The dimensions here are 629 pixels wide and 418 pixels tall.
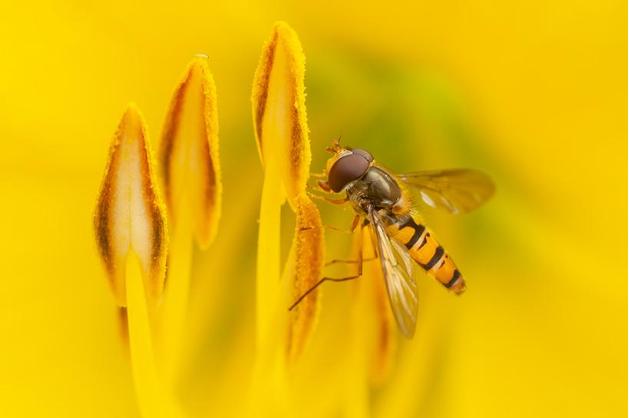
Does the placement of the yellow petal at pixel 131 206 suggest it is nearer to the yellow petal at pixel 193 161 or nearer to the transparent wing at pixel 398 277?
the yellow petal at pixel 193 161

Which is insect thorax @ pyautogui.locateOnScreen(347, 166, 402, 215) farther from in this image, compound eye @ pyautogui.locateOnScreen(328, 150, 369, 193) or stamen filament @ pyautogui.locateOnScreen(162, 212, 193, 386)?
stamen filament @ pyautogui.locateOnScreen(162, 212, 193, 386)

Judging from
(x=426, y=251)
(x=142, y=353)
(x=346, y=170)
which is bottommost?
(x=142, y=353)

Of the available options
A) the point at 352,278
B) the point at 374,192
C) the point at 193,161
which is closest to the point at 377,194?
the point at 374,192

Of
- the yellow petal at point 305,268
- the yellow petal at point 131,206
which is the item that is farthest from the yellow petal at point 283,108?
the yellow petal at point 131,206

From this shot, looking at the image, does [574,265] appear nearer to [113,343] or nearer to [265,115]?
[265,115]

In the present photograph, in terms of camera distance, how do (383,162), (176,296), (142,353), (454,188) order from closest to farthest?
(142,353), (176,296), (454,188), (383,162)

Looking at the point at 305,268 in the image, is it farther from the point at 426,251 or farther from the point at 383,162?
the point at 383,162
